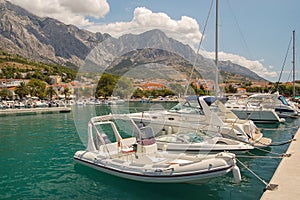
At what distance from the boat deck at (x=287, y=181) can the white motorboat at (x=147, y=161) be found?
130 cm

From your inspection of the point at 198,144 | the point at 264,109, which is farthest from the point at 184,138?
the point at 264,109

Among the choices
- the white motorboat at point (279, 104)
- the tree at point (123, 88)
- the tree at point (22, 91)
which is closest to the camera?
the tree at point (123, 88)

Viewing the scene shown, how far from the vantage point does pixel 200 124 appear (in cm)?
1681

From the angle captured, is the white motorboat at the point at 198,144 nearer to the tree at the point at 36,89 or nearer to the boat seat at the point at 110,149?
the boat seat at the point at 110,149

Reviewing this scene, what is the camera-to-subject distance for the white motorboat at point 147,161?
9.16 meters

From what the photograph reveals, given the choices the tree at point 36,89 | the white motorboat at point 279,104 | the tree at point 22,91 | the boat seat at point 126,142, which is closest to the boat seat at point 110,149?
the boat seat at point 126,142

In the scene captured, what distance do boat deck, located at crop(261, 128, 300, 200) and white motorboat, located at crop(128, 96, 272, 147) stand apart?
418cm

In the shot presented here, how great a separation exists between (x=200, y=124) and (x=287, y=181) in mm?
8058

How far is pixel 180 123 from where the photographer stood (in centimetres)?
1755

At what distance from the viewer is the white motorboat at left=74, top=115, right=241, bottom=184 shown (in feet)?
30.0

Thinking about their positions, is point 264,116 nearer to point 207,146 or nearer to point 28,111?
point 207,146

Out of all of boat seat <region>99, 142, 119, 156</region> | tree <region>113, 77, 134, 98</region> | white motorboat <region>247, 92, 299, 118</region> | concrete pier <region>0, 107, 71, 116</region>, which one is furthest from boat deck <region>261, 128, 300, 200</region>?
concrete pier <region>0, 107, 71, 116</region>

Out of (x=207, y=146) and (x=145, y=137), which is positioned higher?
(x=145, y=137)

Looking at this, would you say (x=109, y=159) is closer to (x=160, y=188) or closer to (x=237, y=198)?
(x=160, y=188)
